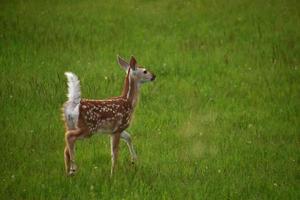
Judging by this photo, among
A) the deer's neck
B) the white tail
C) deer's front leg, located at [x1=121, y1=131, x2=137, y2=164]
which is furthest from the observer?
the deer's neck

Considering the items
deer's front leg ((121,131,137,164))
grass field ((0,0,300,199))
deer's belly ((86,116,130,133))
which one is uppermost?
deer's belly ((86,116,130,133))

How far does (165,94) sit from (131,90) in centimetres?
388

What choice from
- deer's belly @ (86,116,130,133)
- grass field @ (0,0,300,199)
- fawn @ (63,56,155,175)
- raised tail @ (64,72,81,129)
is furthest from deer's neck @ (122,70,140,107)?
raised tail @ (64,72,81,129)

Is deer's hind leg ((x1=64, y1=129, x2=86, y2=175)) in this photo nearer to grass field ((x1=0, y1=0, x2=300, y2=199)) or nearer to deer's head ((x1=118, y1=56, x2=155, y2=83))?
grass field ((x1=0, y1=0, x2=300, y2=199))

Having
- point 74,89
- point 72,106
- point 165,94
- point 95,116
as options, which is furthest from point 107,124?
point 165,94

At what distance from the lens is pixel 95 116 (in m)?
11.5

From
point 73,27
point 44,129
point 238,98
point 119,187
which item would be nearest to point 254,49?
point 238,98

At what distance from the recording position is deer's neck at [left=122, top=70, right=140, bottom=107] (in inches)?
492

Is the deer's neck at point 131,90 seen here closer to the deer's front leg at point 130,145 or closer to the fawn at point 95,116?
the fawn at point 95,116

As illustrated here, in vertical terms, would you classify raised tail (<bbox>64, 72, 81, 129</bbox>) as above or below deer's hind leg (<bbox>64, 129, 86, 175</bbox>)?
above

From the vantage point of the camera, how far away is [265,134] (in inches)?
562

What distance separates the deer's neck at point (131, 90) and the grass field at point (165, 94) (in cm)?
105

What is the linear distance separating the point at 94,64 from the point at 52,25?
137 inches

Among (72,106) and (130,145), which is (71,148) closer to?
(72,106)
